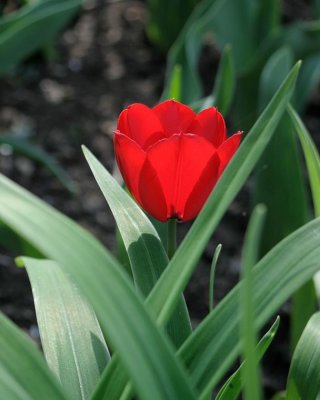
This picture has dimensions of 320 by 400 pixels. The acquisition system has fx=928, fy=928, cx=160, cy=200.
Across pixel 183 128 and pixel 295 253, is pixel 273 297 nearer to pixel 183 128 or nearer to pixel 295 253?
pixel 295 253

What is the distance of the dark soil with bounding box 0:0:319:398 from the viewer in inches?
75.0

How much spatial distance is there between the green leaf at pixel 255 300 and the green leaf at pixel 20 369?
0.41ft

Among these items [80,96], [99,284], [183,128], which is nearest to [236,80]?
[80,96]

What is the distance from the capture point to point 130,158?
2.89 feet

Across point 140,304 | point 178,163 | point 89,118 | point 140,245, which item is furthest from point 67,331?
A: point 89,118

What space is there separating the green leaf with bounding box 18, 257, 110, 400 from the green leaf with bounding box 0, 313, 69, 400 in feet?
0.68

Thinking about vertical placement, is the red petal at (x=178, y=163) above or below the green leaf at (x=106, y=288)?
above

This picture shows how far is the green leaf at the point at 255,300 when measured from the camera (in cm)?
75

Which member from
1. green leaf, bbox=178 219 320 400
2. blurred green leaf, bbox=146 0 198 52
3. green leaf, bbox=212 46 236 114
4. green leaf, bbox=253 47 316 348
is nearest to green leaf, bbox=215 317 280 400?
green leaf, bbox=178 219 320 400

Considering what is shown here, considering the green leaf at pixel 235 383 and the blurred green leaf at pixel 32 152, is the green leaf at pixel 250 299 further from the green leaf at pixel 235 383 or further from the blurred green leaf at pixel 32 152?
the blurred green leaf at pixel 32 152

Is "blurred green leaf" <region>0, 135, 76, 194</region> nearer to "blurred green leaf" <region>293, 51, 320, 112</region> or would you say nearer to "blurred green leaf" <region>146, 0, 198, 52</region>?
"blurred green leaf" <region>293, 51, 320, 112</region>

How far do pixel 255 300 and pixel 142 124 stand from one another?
261 millimetres

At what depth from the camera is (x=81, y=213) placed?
2.14 metres

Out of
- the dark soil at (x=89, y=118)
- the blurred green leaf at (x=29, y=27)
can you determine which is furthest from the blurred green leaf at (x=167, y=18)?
the blurred green leaf at (x=29, y=27)
